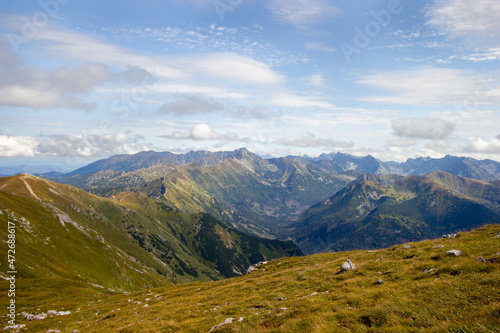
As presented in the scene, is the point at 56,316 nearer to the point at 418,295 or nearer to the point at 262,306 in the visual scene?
the point at 262,306

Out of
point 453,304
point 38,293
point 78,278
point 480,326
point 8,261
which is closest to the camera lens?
point 480,326

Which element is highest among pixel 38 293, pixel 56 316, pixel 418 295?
pixel 418 295

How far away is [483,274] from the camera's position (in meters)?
14.8

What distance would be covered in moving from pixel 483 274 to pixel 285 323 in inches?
535

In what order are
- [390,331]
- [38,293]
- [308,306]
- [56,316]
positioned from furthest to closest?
[38,293], [56,316], [308,306], [390,331]

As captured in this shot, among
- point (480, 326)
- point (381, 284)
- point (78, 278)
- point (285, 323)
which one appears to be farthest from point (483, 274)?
point (78, 278)

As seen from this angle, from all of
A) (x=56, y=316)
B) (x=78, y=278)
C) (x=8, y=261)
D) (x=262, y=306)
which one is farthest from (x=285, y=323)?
(x=78, y=278)

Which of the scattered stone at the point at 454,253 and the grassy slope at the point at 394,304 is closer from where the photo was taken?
the grassy slope at the point at 394,304

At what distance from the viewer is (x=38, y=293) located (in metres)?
79.6

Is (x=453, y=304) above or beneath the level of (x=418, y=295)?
above

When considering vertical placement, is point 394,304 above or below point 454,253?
above

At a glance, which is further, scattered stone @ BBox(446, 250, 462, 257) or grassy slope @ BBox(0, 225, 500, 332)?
scattered stone @ BBox(446, 250, 462, 257)

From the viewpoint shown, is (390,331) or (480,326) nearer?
(480,326)

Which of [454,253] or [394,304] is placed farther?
[454,253]
